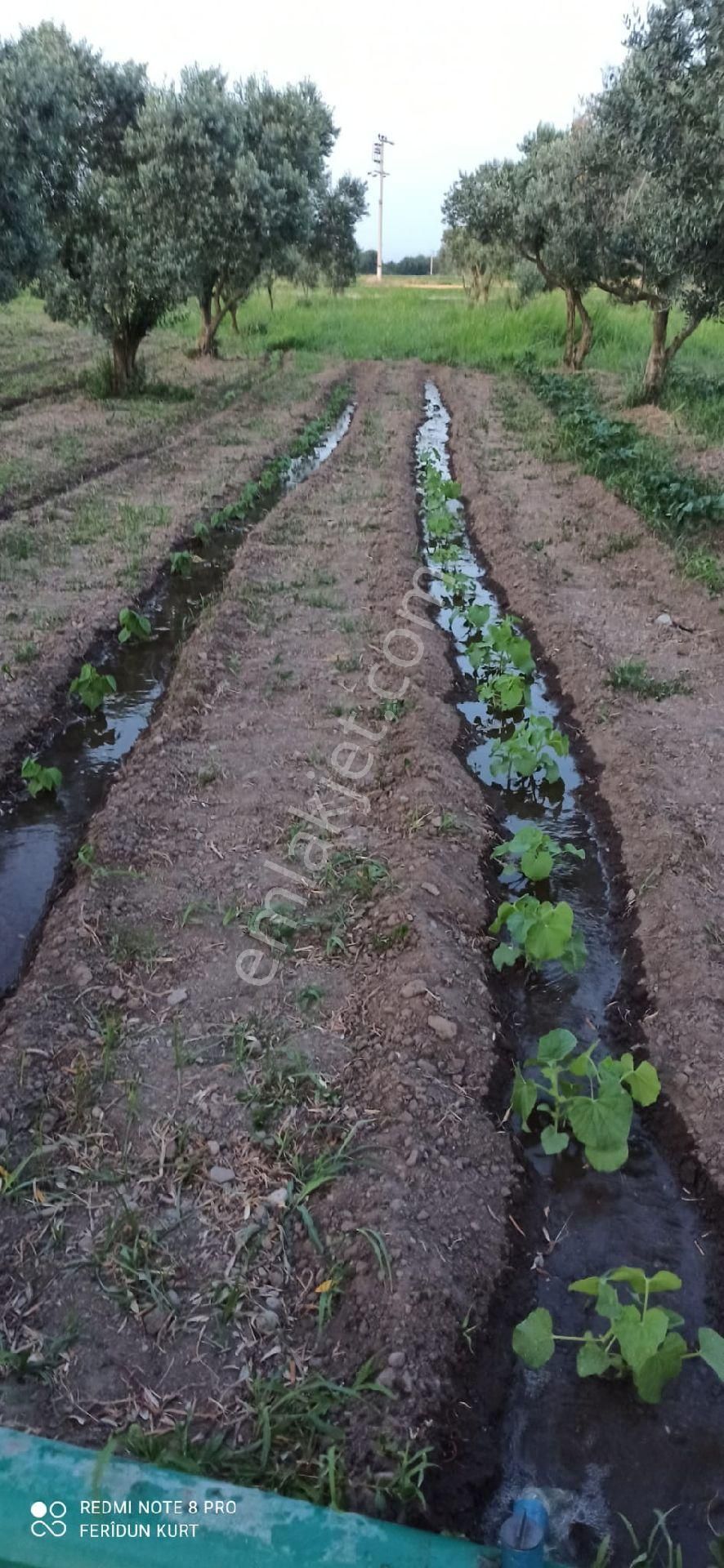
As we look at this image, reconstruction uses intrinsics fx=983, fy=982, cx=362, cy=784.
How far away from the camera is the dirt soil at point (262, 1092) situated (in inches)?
124

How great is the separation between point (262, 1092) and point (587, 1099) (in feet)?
4.39

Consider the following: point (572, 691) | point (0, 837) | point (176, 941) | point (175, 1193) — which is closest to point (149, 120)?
point (572, 691)

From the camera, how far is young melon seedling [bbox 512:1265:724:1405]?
9.82 feet

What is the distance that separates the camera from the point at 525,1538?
5.71 feet

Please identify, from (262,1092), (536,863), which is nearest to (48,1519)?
(262,1092)

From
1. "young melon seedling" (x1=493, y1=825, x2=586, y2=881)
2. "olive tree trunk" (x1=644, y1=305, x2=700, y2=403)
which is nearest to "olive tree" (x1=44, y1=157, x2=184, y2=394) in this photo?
"olive tree trunk" (x1=644, y1=305, x2=700, y2=403)

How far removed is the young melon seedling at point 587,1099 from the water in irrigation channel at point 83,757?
8.45ft

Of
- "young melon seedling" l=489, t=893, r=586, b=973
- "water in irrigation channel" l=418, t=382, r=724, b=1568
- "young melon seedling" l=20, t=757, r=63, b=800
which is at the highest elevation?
"young melon seedling" l=20, t=757, r=63, b=800

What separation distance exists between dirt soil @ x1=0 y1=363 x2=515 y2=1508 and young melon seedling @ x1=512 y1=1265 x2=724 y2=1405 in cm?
29

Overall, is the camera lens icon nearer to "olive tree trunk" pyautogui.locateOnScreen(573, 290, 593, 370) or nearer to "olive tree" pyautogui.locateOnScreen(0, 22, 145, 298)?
"olive tree" pyautogui.locateOnScreen(0, 22, 145, 298)

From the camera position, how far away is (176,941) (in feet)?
16.4

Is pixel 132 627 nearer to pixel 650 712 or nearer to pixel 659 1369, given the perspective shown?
pixel 650 712

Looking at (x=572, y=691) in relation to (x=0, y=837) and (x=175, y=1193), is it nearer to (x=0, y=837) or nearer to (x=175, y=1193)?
(x=0, y=837)

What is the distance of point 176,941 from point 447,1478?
271 cm
